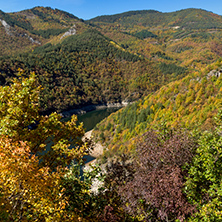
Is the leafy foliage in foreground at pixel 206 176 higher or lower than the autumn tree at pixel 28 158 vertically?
lower

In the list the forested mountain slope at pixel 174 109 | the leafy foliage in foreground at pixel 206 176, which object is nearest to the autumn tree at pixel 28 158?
the leafy foliage in foreground at pixel 206 176

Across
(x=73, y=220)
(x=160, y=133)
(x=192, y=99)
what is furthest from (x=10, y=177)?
(x=192, y=99)

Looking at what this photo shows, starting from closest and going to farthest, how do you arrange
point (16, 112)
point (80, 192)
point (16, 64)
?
1. point (80, 192)
2. point (16, 112)
3. point (16, 64)

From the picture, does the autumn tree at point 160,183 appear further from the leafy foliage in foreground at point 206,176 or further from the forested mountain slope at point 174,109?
the forested mountain slope at point 174,109

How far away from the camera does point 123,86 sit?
593 feet

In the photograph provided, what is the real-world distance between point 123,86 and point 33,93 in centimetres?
17469

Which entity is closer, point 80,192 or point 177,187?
point 80,192

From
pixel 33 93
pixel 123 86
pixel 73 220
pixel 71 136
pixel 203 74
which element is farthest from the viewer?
pixel 123 86

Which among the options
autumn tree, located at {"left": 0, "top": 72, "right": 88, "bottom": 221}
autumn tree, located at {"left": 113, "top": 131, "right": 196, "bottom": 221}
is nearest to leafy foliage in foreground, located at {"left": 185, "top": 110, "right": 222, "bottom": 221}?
autumn tree, located at {"left": 113, "top": 131, "right": 196, "bottom": 221}

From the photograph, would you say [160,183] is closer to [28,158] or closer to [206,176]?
[206,176]

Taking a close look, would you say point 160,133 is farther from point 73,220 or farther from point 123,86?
point 123,86

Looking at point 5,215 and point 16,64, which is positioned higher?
point 16,64

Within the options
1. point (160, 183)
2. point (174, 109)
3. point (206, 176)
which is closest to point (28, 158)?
point (160, 183)

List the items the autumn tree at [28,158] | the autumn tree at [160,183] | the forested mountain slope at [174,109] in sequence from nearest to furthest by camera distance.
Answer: the autumn tree at [28,158]
the autumn tree at [160,183]
the forested mountain slope at [174,109]
